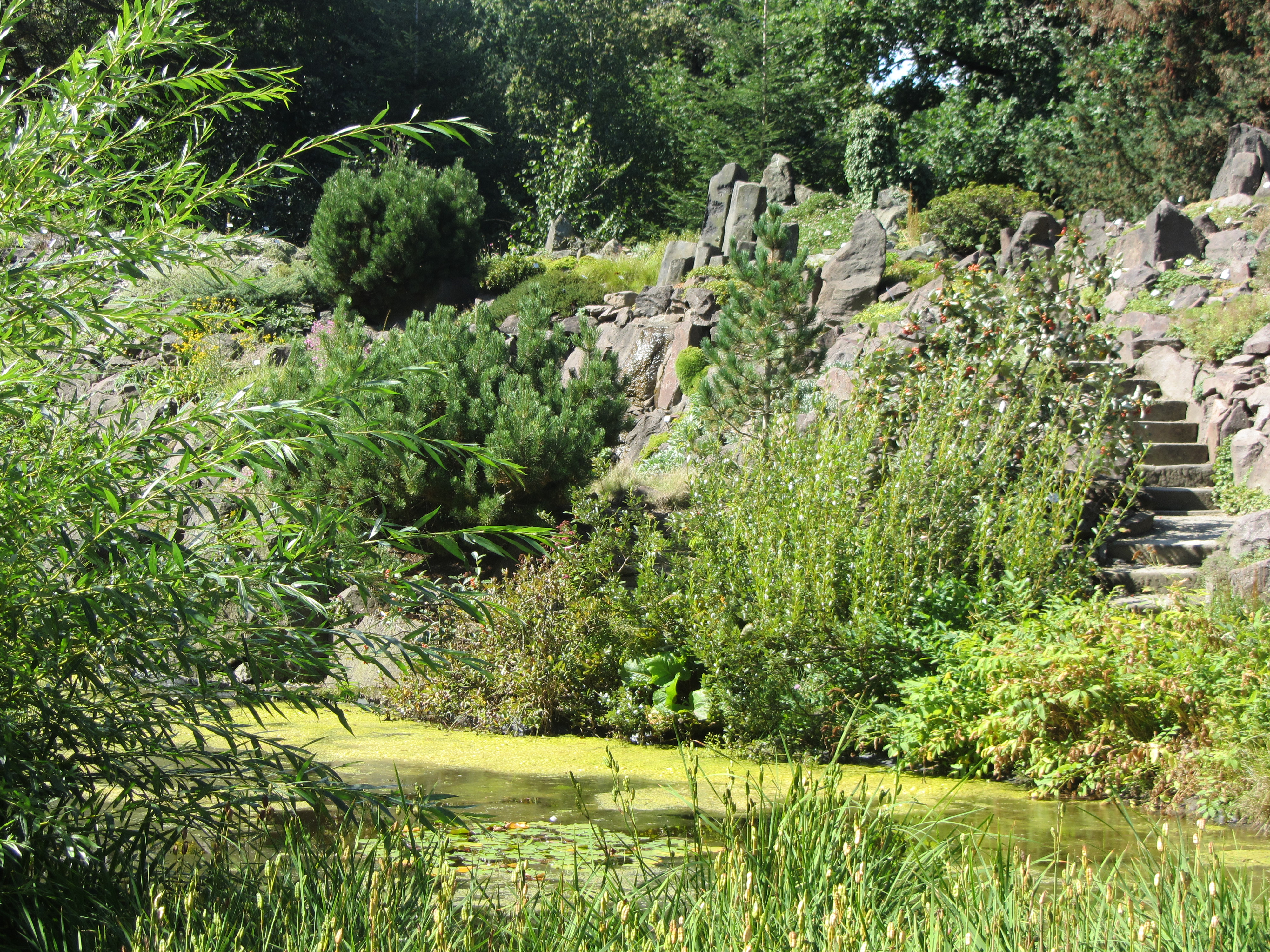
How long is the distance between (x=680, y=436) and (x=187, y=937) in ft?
27.6

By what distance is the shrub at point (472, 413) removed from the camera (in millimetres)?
8242

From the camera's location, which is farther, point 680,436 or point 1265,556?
point 680,436

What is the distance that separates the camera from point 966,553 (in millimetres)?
5824

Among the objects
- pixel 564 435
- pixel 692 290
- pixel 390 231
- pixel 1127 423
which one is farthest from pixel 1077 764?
pixel 390 231

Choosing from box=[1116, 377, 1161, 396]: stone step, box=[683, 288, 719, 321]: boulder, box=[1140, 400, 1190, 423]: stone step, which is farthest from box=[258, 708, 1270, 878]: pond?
box=[683, 288, 719, 321]: boulder

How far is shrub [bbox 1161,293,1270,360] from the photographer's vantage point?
10.3 m

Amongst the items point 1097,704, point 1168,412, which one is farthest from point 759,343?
point 1097,704

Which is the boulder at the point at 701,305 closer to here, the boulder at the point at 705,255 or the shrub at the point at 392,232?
the boulder at the point at 705,255

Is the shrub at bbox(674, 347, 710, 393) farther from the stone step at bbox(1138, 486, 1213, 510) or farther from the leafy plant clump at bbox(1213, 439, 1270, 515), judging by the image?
the leafy plant clump at bbox(1213, 439, 1270, 515)

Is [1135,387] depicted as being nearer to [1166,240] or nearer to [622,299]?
[1166,240]

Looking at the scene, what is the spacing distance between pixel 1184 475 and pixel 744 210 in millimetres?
10041

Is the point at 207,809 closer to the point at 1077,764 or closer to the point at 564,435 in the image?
the point at 1077,764

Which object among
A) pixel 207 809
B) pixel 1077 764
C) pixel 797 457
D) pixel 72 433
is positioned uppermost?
pixel 72 433

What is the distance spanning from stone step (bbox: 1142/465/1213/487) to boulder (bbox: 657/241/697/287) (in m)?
8.88
